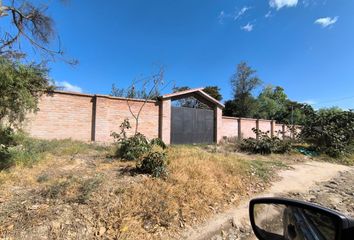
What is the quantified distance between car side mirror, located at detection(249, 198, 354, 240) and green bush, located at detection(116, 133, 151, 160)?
6161 millimetres

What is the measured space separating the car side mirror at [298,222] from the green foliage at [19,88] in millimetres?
9263

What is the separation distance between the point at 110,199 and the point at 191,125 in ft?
42.2

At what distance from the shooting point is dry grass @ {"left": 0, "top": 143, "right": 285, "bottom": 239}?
406 cm

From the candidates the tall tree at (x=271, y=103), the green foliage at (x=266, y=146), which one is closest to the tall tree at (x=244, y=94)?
the tall tree at (x=271, y=103)

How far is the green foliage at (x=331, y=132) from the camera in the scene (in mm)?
15742

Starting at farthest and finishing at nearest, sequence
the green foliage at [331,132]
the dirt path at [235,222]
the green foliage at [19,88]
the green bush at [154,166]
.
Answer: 1. the green foliage at [331,132]
2. the green foliage at [19,88]
3. the green bush at [154,166]
4. the dirt path at [235,222]

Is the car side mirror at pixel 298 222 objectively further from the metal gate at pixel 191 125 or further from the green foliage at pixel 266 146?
the metal gate at pixel 191 125

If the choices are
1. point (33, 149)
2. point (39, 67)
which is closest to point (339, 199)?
point (33, 149)

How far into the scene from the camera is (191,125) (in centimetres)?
1747

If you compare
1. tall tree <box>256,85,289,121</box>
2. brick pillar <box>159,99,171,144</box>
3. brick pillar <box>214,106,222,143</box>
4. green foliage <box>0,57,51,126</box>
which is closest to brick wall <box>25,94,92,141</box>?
green foliage <box>0,57,51,126</box>

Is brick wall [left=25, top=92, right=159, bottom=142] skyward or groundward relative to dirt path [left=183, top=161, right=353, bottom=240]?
skyward

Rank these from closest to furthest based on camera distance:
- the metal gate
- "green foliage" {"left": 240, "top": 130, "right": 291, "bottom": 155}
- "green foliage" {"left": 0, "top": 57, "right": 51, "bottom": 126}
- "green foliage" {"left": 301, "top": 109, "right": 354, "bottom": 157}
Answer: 1. "green foliage" {"left": 0, "top": 57, "right": 51, "bottom": 126}
2. "green foliage" {"left": 240, "top": 130, "right": 291, "bottom": 155}
3. "green foliage" {"left": 301, "top": 109, "right": 354, "bottom": 157}
4. the metal gate

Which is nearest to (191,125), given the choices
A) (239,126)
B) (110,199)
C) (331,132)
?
(239,126)

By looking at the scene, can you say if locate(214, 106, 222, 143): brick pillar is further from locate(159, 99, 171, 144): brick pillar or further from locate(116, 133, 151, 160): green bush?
locate(116, 133, 151, 160): green bush
